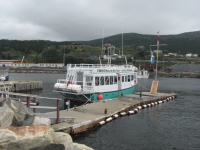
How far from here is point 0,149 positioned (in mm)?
12453

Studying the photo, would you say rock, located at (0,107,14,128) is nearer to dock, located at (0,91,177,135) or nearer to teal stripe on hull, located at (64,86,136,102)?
dock, located at (0,91,177,135)

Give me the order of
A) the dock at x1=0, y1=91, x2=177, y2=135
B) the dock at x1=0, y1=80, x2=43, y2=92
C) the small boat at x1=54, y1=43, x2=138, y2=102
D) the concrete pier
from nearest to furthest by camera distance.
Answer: the dock at x1=0, y1=91, x2=177, y2=135 < the concrete pier < the small boat at x1=54, y1=43, x2=138, y2=102 < the dock at x1=0, y1=80, x2=43, y2=92

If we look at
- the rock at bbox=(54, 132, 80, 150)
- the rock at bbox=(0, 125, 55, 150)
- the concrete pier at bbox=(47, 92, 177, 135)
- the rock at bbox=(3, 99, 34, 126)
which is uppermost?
the rock at bbox=(3, 99, 34, 126)

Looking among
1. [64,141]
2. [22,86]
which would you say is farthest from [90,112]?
[22,86]

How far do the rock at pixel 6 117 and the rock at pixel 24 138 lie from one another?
4.76 feet

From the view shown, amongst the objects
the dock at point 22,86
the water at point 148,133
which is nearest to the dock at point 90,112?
the water at point 148,133

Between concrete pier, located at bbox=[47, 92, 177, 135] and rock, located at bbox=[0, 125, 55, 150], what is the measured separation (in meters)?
5.50

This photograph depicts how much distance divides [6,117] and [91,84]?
19.1 metres

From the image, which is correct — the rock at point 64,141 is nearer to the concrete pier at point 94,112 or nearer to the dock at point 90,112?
Result: the dock at point 90,112

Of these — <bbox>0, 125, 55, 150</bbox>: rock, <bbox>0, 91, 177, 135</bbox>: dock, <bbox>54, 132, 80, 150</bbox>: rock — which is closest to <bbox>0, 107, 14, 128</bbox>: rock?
<bbox>0, 125, 55, 150</bbox>: rock

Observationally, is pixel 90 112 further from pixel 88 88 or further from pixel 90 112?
pixel 88 88

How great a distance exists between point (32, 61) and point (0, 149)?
183m

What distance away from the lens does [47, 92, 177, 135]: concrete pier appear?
20.5 m

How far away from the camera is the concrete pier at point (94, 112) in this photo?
2052cm
